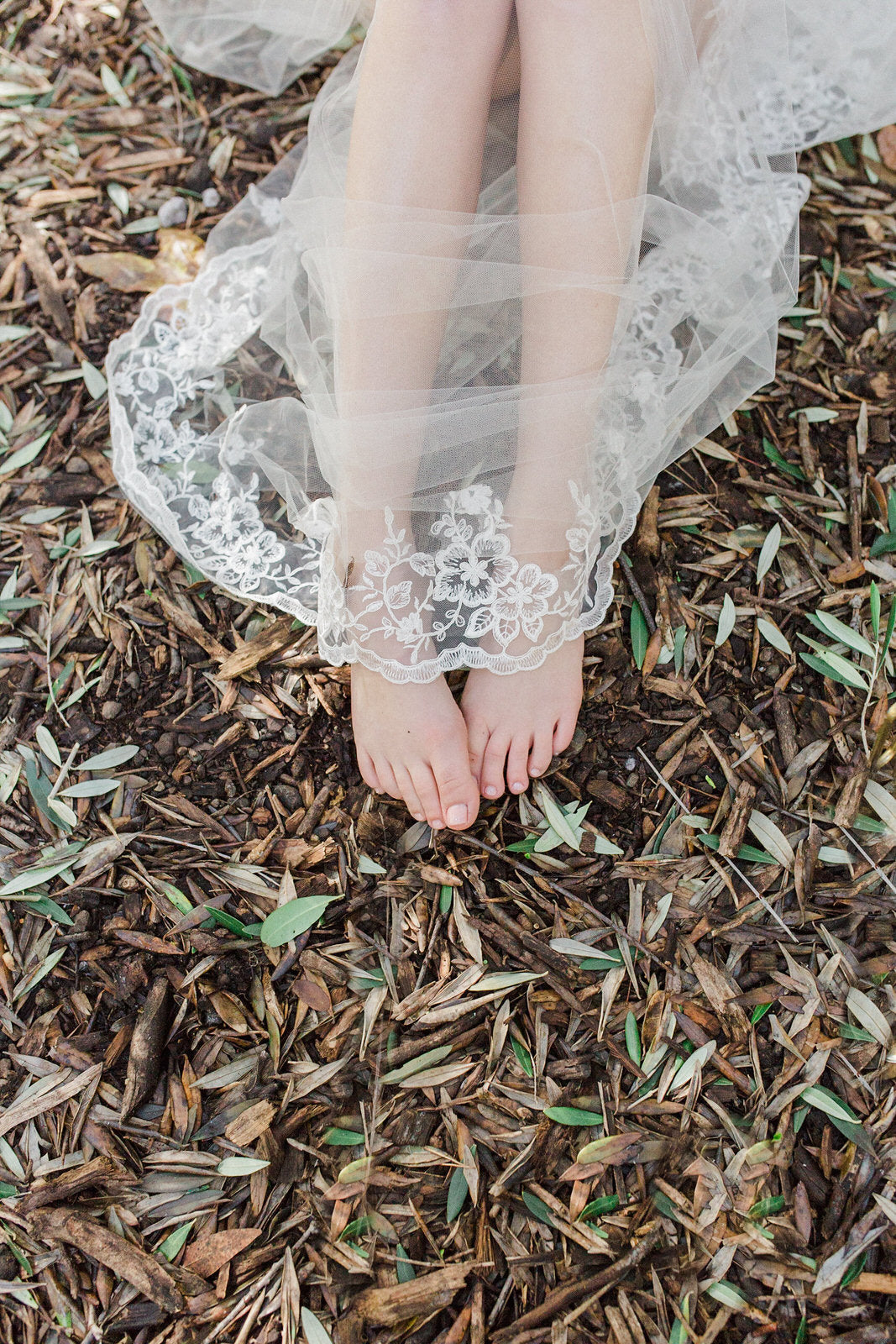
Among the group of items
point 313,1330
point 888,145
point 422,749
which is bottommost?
point 313,1330

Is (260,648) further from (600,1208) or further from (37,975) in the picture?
(600,1208)

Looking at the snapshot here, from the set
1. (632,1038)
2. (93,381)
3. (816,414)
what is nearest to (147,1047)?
(632,1038)

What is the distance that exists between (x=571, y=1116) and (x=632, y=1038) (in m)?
0.12

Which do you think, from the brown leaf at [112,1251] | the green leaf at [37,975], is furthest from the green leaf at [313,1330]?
the green leaf at [37,975]

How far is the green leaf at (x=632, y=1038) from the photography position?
3.48 feet

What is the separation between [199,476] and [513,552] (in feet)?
1.65

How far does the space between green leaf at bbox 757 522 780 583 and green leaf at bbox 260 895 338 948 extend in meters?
0.78

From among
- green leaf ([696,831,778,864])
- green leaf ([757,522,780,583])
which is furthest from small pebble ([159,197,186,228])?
green leaf ([696,831,778,864])

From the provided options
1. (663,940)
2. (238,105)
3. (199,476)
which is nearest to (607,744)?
(663,940)

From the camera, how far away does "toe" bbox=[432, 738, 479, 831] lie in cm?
116

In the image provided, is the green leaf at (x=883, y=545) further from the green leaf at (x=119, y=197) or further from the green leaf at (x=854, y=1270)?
the green leaf at (x=119, y=197)

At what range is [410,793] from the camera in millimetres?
1168

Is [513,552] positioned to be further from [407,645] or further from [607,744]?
[607,744]

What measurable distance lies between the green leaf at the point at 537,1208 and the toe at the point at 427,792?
44 cm
